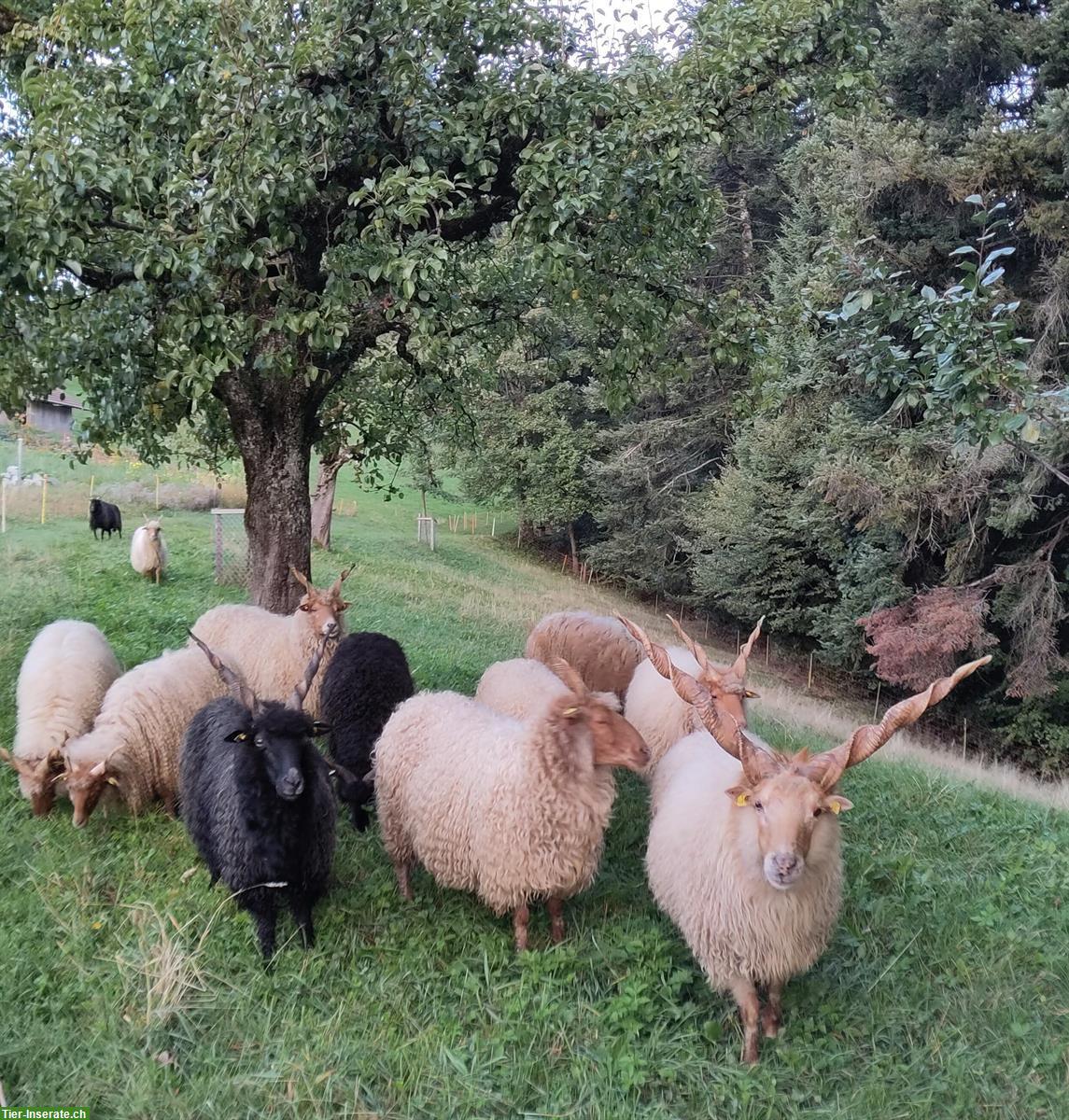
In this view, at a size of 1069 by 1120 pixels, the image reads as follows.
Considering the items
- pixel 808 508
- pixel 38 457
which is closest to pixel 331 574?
pixel 808 508

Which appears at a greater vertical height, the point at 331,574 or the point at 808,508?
the point at 808,508

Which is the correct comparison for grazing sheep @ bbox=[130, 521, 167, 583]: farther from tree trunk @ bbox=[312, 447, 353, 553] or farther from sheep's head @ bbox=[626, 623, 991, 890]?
sheep's head @ bbox=[626, 623, 991, 890]

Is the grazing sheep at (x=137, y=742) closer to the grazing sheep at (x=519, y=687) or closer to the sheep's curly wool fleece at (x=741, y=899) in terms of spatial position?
the grazing sheep at (x=519, y=687)

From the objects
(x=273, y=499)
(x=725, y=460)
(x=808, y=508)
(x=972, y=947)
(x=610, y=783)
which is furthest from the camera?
(x=725, y=460)

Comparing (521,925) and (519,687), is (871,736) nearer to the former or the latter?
(521,925)

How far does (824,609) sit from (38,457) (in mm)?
25118

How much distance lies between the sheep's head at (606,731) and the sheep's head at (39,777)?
12.0 ft

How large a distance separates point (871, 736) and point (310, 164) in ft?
16.1

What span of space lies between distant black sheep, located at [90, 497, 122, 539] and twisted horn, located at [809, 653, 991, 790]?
17.1 meters

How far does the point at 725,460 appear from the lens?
75.9 feet

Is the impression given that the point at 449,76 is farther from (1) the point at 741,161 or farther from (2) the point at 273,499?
(1) the point at 741,161

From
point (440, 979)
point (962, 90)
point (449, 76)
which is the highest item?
point (962, 90)

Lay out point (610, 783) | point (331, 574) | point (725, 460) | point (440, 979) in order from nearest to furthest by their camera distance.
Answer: point (440, 979) < point (610, 783) < point (331, 574) < point (725, 460)

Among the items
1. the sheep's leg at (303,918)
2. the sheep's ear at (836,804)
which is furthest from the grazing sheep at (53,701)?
the sheep's ear at (836,804)
